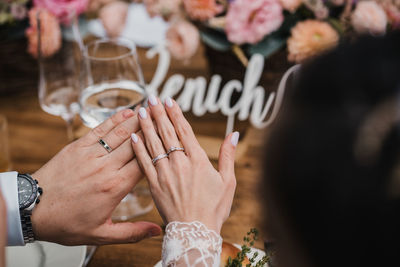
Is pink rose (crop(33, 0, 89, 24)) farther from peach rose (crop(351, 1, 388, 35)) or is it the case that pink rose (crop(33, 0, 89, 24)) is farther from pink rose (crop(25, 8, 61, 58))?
peach rose (crop(351, 1, 388, 35))

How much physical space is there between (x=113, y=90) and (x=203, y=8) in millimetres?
387

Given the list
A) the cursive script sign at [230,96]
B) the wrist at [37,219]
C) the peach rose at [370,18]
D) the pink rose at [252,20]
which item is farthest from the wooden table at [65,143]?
the peach rose at [370,18]

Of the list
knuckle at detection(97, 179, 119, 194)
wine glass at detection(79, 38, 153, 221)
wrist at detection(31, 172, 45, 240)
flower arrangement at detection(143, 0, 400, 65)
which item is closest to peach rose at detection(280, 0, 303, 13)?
flower arrangement at detection(143, 0, 400, 65)

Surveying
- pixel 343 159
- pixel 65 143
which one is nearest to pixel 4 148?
pixel 65 143

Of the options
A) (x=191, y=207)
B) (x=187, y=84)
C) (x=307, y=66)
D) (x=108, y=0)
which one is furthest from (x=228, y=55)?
(x=307, y=66)

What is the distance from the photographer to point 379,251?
1.29 feet

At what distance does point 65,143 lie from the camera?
127cm

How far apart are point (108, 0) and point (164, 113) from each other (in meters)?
0.74

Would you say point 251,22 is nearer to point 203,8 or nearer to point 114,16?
point 203,8

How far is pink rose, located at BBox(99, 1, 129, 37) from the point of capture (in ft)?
4.77

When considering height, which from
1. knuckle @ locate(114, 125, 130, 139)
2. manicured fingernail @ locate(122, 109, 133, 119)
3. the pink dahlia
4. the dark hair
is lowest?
knuckle @ locate(114, 125, 130, 139)

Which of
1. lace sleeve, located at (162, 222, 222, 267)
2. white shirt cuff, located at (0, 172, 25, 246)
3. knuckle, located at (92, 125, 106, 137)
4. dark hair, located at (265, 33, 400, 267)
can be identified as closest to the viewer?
dark hair, located at (265, 33, 400, 267)

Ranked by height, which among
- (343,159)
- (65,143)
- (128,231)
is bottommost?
(65,143)

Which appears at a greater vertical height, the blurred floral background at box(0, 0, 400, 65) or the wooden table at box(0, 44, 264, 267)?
the blurred floral background at box(0, 0, 400, 65)
